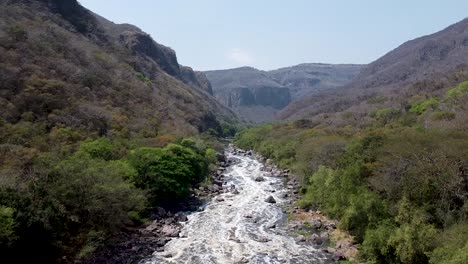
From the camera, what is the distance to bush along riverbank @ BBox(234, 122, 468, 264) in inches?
1199

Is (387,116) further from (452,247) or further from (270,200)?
(452,247)

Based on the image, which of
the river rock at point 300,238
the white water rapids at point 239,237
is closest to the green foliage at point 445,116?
the white water rapids at point 239,237

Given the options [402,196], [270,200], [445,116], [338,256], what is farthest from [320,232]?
[445,116]

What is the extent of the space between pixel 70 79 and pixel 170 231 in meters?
52.7

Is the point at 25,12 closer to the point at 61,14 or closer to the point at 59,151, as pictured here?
the point at 61,14

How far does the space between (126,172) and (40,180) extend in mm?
13448

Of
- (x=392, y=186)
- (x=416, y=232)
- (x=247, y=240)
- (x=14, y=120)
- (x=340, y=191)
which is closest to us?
(x=416, y=232)

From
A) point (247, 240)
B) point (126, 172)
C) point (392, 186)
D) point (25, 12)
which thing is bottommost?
point (247, 240)

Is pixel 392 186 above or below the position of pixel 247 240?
above

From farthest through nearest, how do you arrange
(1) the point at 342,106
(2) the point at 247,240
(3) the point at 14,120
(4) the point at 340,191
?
(1) the point at 342,106 → (3) the point at 14,120 → (4) the point at 340,191 → (2) the point at 247,240

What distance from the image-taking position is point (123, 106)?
91.9 meters

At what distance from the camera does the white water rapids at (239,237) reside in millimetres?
37000

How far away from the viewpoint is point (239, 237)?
4288cm

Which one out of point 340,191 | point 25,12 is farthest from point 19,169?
point 25,12
